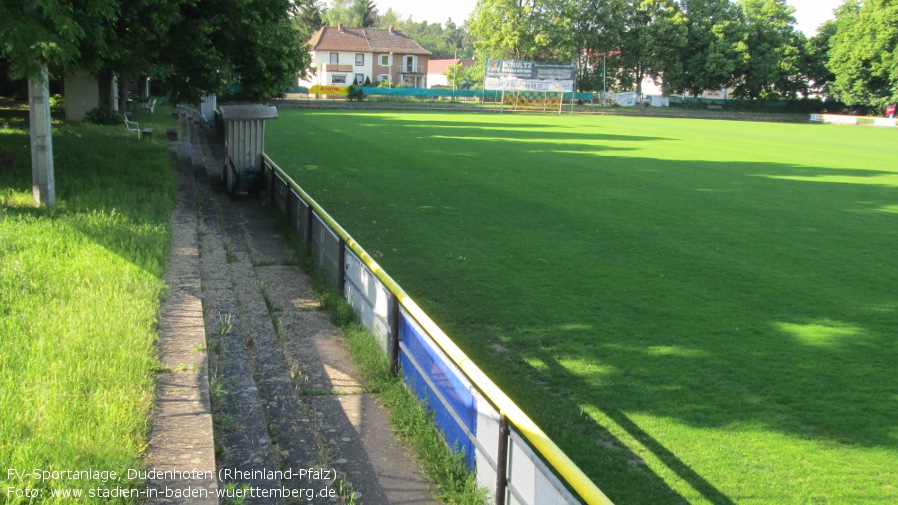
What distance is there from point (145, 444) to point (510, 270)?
664 centimetres

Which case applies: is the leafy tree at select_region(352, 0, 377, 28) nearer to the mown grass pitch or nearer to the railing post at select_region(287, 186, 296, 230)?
the mown grass pitch

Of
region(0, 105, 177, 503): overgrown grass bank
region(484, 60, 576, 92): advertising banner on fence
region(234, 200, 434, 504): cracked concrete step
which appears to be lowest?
region(234, 200, 434, 504): cracked concrete step

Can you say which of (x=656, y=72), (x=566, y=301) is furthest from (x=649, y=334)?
(x=656, y=72)

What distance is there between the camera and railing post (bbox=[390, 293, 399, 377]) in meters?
6.22

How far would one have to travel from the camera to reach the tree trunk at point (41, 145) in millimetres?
10453

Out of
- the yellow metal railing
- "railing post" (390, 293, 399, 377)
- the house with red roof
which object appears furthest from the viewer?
the house with red roof

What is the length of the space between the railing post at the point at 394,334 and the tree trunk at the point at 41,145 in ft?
21.0

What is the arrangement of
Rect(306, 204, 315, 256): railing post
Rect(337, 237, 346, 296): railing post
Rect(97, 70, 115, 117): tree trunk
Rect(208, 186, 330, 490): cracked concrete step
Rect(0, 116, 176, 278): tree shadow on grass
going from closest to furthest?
Rect(208, 186, 330, 490): cracked concrete step, Rect(337, 237, 346, 296): railing post, Rect(0, 116, 176, 278): tree shadow on grass, Rect(306, 204, 315, 256): railing post, Rect(97, 70, 115, 117): tree trunk

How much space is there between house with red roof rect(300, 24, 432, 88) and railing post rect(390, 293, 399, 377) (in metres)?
84.8

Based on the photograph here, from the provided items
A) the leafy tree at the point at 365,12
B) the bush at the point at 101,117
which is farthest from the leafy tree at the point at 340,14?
the bush at the point at 101,117

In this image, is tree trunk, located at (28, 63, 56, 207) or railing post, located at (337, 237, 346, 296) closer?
railing post, located at (337, 237, 346, 296)

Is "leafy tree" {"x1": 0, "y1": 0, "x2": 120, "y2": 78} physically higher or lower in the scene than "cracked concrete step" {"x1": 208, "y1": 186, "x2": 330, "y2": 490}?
higher

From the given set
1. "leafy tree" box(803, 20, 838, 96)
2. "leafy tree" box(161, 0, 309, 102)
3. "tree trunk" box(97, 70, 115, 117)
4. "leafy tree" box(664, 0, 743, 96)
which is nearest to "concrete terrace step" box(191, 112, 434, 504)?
"leafy tree" box(161, 0, 309, 102)

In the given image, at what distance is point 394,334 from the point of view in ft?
20.8
